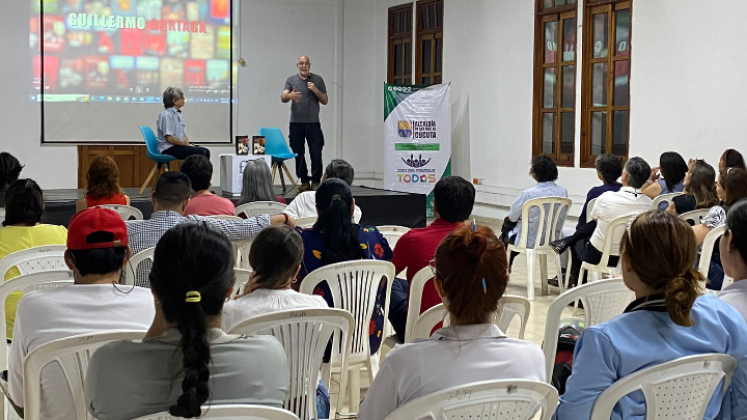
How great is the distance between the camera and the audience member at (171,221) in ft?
12.6

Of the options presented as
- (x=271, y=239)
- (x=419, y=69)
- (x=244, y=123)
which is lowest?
(x=271, y=239)

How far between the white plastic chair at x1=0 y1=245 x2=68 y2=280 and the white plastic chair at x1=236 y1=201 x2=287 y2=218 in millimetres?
2230

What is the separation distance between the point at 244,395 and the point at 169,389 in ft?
0.56

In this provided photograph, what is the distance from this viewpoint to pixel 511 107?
10.5 m

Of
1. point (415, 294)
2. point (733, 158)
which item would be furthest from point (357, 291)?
point (733, 158)

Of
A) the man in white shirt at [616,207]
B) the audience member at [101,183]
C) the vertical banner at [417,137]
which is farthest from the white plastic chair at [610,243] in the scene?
the vertical banner at [417,137]

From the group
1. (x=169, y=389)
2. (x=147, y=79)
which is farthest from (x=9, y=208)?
(x=147, y=79)

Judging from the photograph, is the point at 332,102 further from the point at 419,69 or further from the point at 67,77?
the point at 67,77

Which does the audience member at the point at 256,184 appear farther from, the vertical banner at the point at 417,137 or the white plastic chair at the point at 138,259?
the vertical banner at the point at 417,137

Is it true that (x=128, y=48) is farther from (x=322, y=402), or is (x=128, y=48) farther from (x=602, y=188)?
(x=322, y=402)

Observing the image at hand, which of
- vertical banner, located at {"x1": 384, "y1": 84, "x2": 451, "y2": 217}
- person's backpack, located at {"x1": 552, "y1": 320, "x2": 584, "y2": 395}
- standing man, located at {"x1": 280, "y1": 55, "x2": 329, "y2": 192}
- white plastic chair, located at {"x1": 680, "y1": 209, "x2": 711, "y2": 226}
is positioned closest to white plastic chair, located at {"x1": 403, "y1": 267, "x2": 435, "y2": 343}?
person's backpack, located at {"x1": 552, "y1": 320, "x2": 584, "y2": 395}

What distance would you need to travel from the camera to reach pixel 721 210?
4.42 metres

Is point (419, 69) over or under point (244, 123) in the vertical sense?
over

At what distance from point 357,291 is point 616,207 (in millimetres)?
2831
